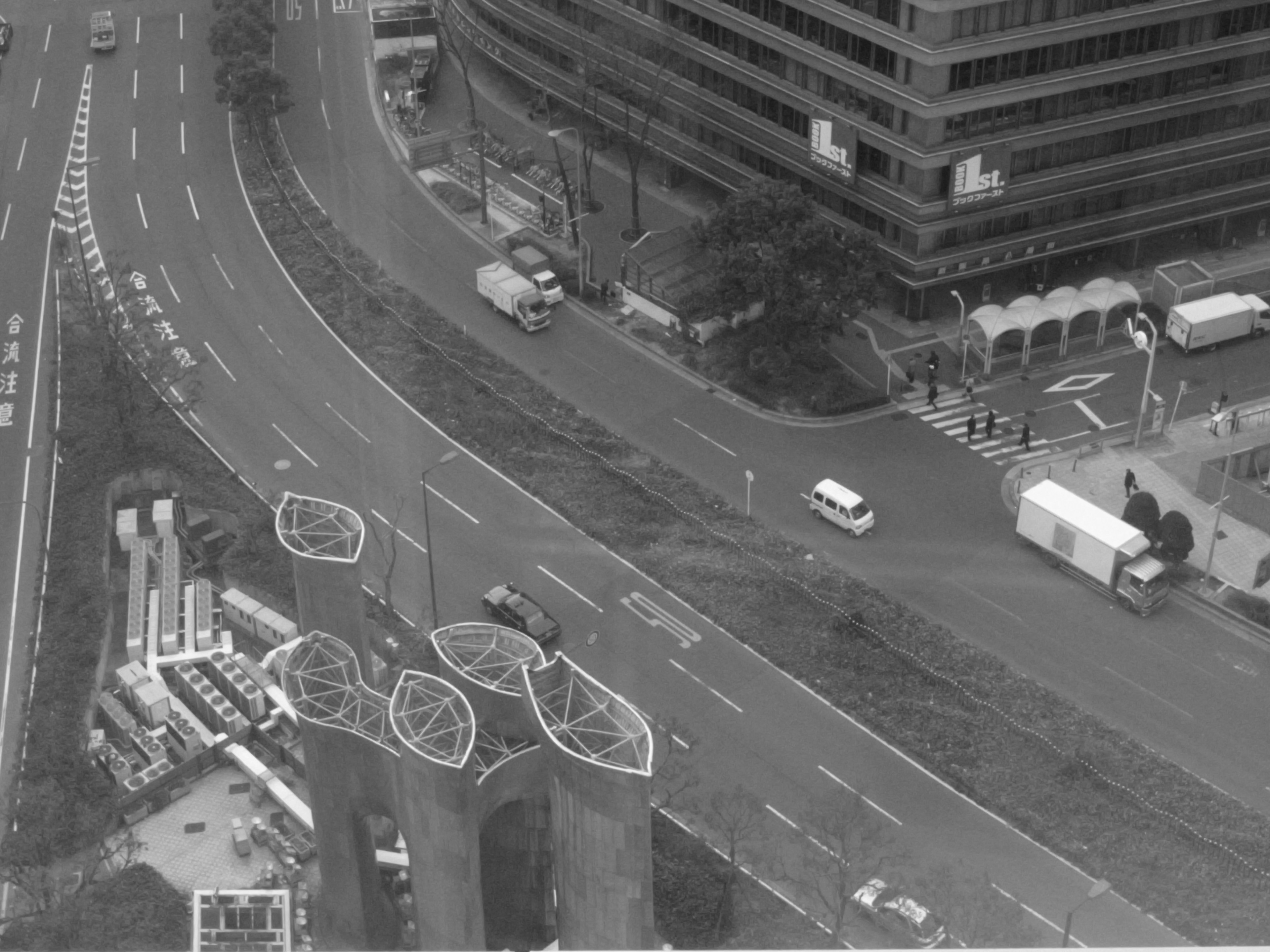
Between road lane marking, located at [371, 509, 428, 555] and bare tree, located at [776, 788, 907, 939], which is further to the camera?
road lane marking, located at [371, 509, 428, 555]

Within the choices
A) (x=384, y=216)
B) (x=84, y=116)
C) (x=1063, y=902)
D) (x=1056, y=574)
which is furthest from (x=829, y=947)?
(x=84, y=116)

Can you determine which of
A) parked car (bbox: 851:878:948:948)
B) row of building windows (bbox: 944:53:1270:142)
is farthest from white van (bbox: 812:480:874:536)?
parked car (bbox: 851:878:948:948)

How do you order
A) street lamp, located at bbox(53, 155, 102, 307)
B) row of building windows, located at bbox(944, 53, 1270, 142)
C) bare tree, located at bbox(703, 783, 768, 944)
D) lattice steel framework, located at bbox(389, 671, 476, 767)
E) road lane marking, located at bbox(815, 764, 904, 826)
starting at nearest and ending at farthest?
lattice steel framework, located at bbox(389, 671, 476, 767) → bare tree, located at bbox(703, 783, 768, 944) → road lane marking, located at bbox(815, 764, 904, 826) → row of building windows, located at bbox(944, 53, 1270, 142) → street lamp, located at bbox(53, 155, 102, 307)

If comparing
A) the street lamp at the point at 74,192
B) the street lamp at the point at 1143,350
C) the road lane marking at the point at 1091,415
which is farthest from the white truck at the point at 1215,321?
the street lamp at the point at 74,192

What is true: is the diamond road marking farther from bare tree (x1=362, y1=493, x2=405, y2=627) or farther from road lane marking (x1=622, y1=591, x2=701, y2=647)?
bare tree (x1=362, y1=493, x2=405, y2=627)

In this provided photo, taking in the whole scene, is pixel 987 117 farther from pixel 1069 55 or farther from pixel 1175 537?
pixel 1175 537

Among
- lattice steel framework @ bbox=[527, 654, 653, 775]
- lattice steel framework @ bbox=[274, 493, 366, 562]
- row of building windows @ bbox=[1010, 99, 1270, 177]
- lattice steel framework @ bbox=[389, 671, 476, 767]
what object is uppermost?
→ lattice steel framework @ bbox=[527, 654, 653, 775]

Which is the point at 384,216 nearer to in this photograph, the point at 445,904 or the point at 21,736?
the point at 21,736
